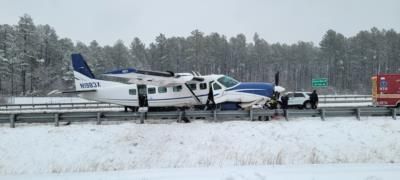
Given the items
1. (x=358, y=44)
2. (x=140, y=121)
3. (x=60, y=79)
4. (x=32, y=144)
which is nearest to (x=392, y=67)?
(x=358, y=44)

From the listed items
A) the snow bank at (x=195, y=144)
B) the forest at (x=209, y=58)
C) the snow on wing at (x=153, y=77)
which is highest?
the forest at (x=209, y=58)

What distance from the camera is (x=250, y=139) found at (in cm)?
1525

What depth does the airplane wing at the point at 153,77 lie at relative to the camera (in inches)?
709

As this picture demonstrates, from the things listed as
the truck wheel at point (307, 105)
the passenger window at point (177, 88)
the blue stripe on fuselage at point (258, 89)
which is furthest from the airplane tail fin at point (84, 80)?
the truck wheel at point (307, 105)

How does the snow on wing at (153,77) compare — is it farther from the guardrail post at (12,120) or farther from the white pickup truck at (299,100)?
the white pickup truck at (299,100)

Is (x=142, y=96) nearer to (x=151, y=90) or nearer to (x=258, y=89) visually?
(x=151, y=90)

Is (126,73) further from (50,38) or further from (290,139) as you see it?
(50,38)

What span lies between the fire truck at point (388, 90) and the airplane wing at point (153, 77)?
1377cm

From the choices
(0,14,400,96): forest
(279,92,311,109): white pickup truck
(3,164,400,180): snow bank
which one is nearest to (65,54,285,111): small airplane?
(279,92,311,109): white pickup truck

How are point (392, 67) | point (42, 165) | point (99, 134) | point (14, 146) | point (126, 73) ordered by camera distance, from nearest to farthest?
point (42, 165)
point (14, 146)
point (99, 134)
point (126, 73)
point (392, 67)

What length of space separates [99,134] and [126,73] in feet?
12.2

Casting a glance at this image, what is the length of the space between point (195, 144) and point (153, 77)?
222 inches

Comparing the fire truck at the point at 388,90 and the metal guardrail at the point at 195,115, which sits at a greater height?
the fire truck at the point at 388,90

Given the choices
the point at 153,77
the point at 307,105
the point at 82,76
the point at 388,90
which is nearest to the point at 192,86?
the point at 153,77
